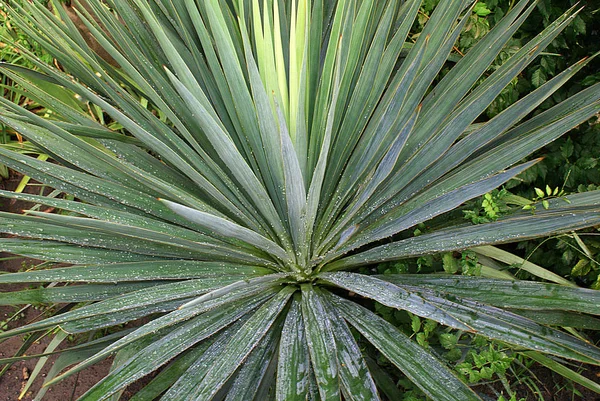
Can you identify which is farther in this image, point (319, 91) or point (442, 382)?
point (319, 91)

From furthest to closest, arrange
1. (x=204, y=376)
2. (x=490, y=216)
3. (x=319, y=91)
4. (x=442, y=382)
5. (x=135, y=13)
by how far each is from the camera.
Answer: (x=135, y=13), (x=319, y=91), (x=490, y=216), (x=204, y=376), (x=442, y=382)

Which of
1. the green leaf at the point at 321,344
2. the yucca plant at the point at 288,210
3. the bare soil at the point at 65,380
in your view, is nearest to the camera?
the green leaf at the point at 321,344

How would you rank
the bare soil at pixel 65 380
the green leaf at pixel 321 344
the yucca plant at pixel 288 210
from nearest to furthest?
the green leaf at pixel 321 344
the yucca plant at pixel 288 210
the bare soil at pixel 65 380

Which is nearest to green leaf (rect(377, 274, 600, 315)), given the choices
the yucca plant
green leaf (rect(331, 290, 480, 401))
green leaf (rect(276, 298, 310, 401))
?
the yucca plant

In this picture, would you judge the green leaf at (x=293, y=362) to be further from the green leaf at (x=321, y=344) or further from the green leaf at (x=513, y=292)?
the green leaf at (x=513, y=292)

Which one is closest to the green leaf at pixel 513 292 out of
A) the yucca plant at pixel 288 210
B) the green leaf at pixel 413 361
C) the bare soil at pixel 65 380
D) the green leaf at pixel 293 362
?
the yucca plant at pixel 288 210

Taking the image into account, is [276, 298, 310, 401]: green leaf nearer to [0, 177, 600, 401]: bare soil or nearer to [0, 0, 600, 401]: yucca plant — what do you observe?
[0, 0, 600, 401]: yucca plant

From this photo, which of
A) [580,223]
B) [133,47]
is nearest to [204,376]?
[580,223]

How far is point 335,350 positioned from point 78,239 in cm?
88

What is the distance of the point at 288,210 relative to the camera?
4.98 ft

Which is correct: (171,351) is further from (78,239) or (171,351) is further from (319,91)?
(319,91)

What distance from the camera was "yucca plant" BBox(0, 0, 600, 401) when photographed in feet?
4.47

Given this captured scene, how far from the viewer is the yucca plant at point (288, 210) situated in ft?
4.47

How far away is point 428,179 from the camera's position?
5.40 ft
